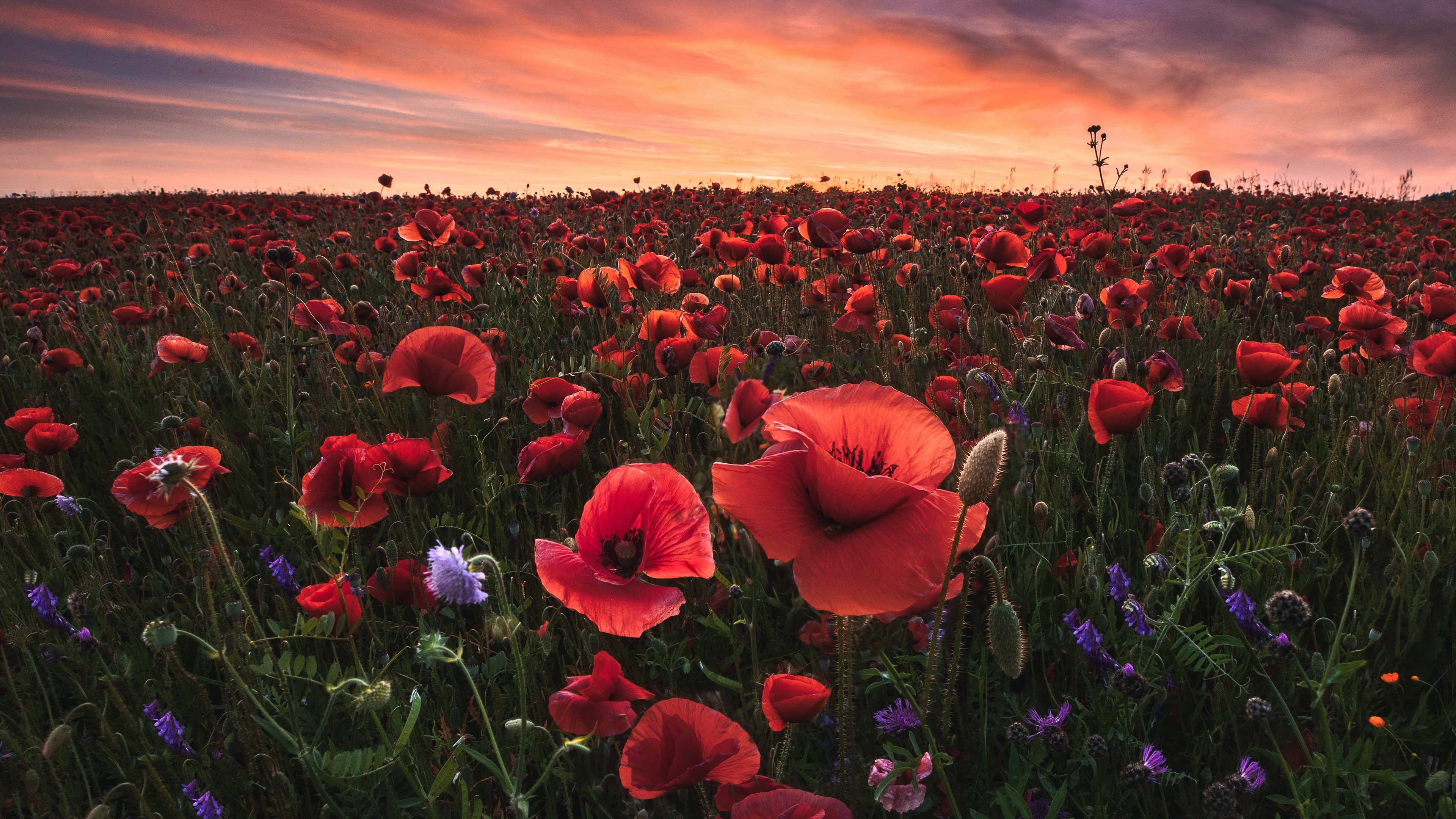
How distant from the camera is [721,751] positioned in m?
1.13

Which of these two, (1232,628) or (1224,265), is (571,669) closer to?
(1232,628)

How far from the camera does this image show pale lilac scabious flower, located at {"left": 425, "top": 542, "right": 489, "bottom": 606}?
0.91 meters

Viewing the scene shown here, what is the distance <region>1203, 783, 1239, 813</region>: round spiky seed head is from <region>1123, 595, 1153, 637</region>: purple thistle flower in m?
0.29

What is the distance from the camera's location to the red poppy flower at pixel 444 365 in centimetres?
205

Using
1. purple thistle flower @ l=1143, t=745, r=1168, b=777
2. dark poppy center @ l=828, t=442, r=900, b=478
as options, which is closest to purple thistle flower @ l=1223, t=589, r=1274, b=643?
purple thistle flower @ l=1143, t=745, r=1168, b=777

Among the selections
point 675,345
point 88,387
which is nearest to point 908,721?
point 675,345

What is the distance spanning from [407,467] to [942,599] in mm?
1325

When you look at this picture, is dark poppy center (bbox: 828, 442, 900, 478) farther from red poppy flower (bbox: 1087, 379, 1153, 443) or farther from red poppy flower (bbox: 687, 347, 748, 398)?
red poppy flower (bbox: 687, 347, 748, 398)

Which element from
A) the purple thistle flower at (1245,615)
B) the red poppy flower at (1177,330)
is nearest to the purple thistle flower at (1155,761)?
the purple thistle flower at (1245,615)

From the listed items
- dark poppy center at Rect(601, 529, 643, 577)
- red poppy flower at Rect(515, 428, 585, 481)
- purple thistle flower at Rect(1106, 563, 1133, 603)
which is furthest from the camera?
red poppy flower at Rect(515, 428, 585, 481)

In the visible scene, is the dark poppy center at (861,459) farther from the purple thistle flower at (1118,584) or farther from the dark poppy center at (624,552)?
the purple thistle flower at (1118,584)

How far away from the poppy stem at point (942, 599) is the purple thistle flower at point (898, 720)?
0.19 meters

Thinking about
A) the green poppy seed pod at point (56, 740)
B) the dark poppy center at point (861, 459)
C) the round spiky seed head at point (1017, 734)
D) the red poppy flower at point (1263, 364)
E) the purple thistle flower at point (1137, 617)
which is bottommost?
the round spiky seed head at point (1017, 734)

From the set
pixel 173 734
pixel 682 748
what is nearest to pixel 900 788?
pixel 682 748
